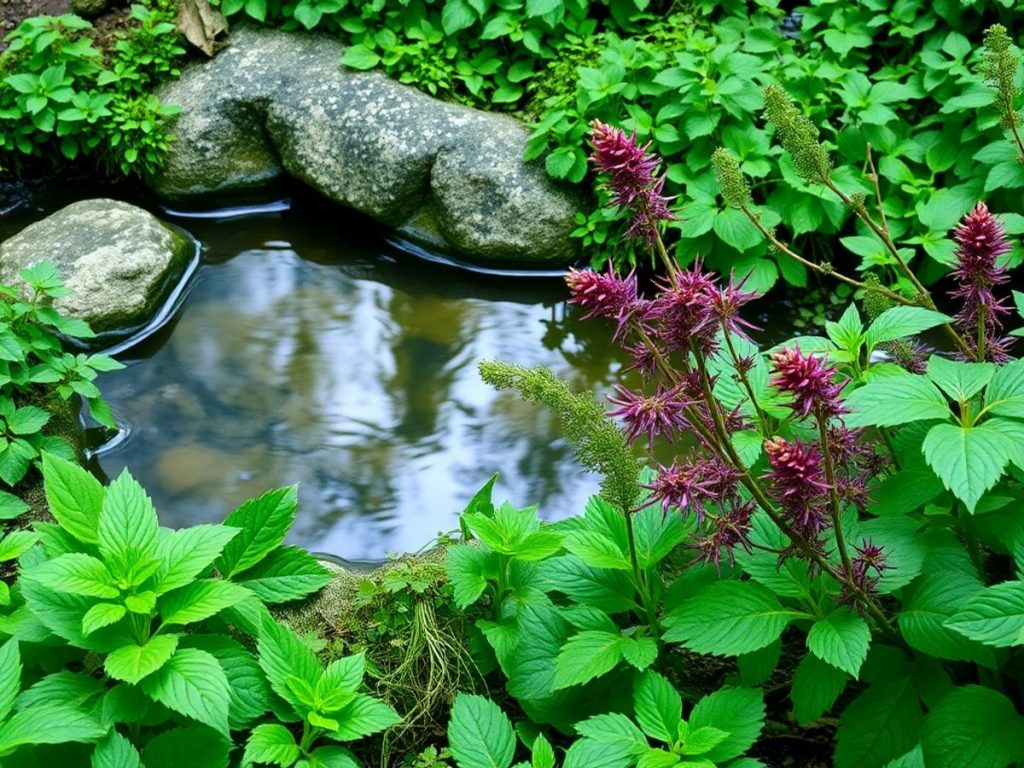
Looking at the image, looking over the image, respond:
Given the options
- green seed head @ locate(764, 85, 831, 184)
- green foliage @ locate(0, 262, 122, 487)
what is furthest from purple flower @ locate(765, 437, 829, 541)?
green foliage @ locate(0, 262, 122, 487)

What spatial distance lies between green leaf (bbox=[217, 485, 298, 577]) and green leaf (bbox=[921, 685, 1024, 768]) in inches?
71.9

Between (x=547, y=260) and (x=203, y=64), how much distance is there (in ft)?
7.93

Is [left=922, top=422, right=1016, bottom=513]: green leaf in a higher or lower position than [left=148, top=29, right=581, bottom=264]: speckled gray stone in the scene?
higher

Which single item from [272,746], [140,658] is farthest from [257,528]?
[272,746]

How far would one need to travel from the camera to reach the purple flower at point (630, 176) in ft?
6.76

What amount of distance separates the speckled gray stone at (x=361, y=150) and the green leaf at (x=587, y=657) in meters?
3.14

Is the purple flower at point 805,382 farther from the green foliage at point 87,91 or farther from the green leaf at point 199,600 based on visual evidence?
the green foliage at point 87,91

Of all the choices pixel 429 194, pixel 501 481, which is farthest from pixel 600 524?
pixel 429 194

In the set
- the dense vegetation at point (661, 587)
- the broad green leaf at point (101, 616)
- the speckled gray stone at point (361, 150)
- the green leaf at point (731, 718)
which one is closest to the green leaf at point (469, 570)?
the dense vegetation at point (661, 587)

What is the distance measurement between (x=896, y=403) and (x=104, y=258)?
13.3 feet

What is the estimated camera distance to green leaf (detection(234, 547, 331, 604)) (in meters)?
3.08

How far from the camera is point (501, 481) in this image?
448 cm

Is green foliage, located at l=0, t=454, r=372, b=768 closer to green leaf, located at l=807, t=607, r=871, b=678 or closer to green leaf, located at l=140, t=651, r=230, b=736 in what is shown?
green leaf, located at l=140, t=651, r=230, b=736

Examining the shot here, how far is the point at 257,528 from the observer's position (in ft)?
10.1
